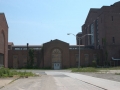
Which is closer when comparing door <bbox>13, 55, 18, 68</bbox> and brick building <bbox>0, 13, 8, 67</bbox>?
brick building <bbox>0, 13, 8, 67</bbox>

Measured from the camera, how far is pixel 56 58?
87.2m

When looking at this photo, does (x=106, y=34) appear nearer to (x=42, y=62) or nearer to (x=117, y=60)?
(x=117, y=60)

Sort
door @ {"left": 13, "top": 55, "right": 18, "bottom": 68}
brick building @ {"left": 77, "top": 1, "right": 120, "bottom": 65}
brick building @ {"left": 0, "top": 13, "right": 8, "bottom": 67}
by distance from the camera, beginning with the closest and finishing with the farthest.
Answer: brick building @ {"left": 0, "top": 13, "right": 8, "bottom": 67} < brick building @ {"left": 77, "top": 1, "right": 120, "bottom": 65} < door @ {"left": 13, "top": 55, "right": 18, "bottom": 68}

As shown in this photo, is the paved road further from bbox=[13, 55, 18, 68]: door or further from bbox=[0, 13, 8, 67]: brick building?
bbox=[13, 55, 18, 68]: door

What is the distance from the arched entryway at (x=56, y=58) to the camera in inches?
3410

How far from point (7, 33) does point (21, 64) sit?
15652mm

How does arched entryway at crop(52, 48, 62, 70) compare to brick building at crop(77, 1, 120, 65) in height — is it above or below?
below

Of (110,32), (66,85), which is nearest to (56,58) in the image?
(110,32)

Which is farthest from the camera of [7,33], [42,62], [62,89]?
[42,62]

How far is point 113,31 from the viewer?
82938 mm

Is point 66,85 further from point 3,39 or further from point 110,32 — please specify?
point 110,32

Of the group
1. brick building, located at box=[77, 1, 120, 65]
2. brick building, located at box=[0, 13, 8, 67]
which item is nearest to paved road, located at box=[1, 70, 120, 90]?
brick building, located at box=[0, 13, 8, 67]

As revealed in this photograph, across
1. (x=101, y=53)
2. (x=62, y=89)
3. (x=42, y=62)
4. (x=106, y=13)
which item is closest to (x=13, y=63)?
(x=42, y=62)

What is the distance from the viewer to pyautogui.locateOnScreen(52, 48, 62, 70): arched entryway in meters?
86.6
